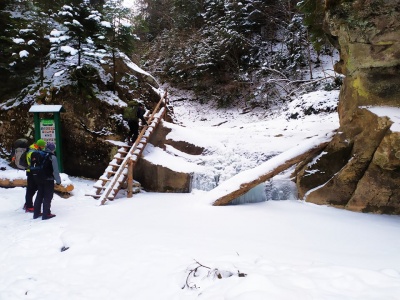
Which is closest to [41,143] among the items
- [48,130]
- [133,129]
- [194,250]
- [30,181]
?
[30,181]

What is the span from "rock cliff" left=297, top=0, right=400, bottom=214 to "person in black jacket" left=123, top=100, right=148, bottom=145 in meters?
5.53

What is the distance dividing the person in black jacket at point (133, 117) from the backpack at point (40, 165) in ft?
13.0

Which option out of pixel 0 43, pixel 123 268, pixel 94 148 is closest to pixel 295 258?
pixel 123 268

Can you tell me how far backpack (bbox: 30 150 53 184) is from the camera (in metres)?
6.36

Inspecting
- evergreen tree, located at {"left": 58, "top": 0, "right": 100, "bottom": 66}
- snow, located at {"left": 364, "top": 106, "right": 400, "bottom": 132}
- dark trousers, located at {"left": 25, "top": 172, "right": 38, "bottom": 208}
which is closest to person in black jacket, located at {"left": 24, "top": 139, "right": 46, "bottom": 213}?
dark trousers, located at {"left": 25, "top": 172, "right": 38, "bottom": 208}

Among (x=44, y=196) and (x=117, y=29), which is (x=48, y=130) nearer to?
(x=44, y=196)

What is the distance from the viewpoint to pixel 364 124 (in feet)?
24.0

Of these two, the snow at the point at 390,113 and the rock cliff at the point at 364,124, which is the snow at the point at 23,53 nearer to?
the rock cliff at the point at 364,124

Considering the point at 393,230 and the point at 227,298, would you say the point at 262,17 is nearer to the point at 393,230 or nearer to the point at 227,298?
the point at 393,230

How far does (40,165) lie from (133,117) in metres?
4.18

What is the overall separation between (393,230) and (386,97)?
329 centimetres

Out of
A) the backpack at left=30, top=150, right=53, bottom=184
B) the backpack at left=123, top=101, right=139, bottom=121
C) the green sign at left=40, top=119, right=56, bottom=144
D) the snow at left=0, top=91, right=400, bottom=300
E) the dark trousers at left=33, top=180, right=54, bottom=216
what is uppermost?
the backpack at left=123, top=101, right=139, bottom=121

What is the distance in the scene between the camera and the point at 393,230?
559 cm

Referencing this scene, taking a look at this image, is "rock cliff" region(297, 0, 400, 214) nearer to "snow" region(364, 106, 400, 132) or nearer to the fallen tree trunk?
"snow" region(364, 106, 400, 132)
